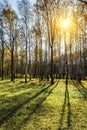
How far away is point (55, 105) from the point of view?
1357 cm

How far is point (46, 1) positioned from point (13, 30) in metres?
10.6

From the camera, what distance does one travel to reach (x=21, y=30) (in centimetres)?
3853

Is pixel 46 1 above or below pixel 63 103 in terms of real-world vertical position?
above

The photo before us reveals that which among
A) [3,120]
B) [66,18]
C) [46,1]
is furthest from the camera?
[66,18]

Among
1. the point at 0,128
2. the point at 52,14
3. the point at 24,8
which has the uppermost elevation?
the point at 24,8

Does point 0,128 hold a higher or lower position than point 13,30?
lower

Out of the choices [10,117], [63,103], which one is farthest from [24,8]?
[10,117]

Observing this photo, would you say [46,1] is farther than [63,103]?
Yes

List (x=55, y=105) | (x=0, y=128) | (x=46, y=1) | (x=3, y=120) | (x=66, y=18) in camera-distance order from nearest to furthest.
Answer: (x=0, y=128) < (x=3, y=120) < (x=55, y=105) < (x=46, y=1) < (x=66, y=18)

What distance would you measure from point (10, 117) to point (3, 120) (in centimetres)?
54

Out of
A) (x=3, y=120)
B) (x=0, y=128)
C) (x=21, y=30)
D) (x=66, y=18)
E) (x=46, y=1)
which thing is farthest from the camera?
(x=21, y=30)

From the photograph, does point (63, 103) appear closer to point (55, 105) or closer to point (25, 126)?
point (55, 105)

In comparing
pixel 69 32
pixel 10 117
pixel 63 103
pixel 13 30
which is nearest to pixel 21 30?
pixel 13 30

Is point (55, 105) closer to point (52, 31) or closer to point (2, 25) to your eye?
point (52, 31)
